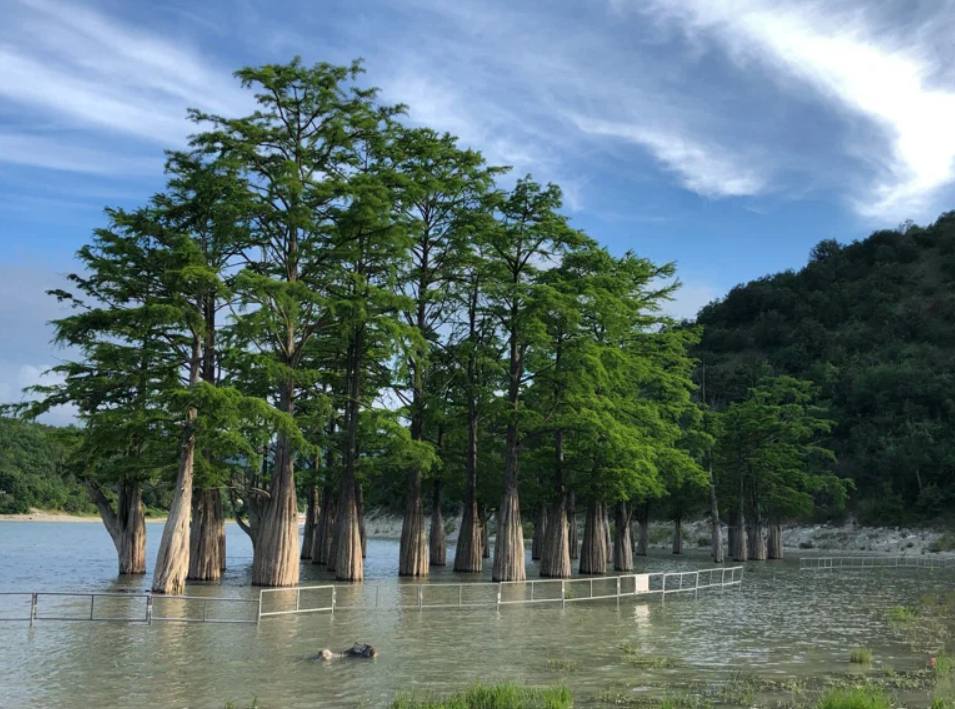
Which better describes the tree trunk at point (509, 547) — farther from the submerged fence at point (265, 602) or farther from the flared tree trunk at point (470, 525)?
the flared tree trunk at point (470, 525)

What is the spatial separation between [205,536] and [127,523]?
4.26 meters

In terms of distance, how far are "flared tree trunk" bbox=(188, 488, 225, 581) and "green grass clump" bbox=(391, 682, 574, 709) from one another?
30.4 metres

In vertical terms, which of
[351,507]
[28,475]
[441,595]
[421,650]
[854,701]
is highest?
[28,475]

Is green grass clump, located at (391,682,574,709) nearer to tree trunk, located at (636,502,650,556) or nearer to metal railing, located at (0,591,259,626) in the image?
metal railing, located at (0,591,259,626)

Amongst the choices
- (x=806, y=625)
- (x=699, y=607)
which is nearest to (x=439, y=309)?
(x=699, y=607)

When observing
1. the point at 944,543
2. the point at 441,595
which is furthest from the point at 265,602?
the point at 944,543

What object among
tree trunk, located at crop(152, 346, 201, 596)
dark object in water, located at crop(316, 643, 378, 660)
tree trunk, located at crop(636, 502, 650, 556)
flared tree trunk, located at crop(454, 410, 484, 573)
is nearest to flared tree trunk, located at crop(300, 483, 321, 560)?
flared tree trunk, located at crop(454, 410, 484, 573)

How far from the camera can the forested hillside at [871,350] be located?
299 ft

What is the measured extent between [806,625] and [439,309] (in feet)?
92.3

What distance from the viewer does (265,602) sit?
31.7 metres

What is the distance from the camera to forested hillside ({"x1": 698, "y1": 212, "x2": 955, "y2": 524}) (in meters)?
91.0

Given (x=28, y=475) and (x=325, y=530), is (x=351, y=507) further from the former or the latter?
(x=28, y=475)

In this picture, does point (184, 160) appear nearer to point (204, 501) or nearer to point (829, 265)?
point (204, 501)

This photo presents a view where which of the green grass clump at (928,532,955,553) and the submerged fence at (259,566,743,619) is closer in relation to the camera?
the submerged fence at (259,566,743,619)
